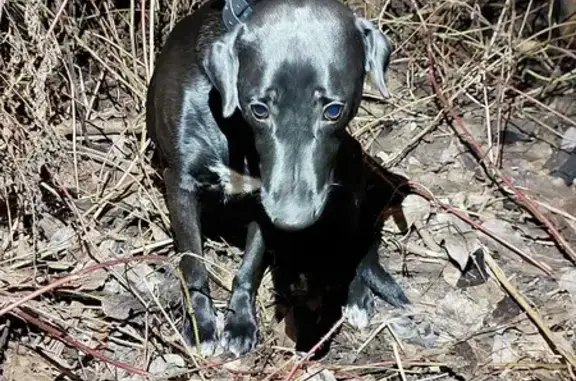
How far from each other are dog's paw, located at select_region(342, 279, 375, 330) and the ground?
0.04 m

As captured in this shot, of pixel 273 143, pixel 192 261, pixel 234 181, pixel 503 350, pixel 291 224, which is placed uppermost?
pixel 273 143

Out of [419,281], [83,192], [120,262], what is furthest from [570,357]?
[83,192]

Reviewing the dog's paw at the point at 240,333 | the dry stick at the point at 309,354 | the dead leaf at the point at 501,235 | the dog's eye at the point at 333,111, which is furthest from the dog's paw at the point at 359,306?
the dog's eye at the point at 333,111

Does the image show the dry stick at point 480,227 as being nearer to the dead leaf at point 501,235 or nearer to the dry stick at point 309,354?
the dead leaf at point 501,235

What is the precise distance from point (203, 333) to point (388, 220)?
1.00 meters

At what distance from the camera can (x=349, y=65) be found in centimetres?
323

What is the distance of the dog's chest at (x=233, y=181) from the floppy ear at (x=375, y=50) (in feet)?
1.85

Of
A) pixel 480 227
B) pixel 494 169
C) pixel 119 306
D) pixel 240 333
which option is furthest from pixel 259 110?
pixel 494 169

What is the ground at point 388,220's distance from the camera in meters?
3.74

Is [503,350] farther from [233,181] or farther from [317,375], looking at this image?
[233,181]

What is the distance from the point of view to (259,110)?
318 centimetres

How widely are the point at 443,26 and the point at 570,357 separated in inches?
71.8

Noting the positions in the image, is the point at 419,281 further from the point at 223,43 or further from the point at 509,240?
the point at 223,43

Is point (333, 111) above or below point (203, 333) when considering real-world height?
above
